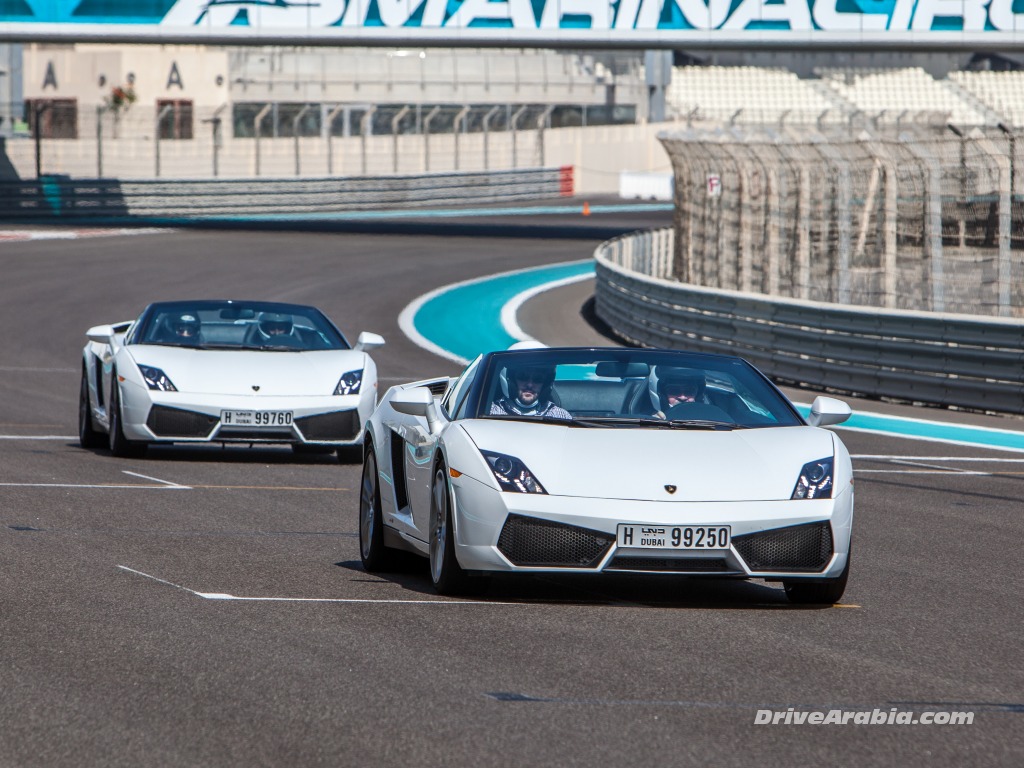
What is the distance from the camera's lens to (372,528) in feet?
28.5

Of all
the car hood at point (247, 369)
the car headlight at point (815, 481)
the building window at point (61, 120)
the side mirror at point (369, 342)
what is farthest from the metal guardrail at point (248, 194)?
the car headlight at point (815, 481)

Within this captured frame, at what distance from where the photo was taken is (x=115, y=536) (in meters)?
9.51

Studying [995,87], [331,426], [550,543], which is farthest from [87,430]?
[995,87]

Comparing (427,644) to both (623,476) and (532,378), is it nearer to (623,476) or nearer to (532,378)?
(623,476)

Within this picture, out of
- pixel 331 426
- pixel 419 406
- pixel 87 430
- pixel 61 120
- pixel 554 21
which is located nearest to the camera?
pixel 419 406

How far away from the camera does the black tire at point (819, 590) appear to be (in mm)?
7582

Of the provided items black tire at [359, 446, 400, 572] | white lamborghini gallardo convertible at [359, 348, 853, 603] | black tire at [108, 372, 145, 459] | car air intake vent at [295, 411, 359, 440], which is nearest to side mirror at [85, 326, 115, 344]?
black tire at [108, 372, 145, 459]

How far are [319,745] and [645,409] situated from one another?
3480 mm

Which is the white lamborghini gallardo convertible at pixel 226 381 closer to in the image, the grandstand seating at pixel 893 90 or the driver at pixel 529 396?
the driver at pixel 529 396

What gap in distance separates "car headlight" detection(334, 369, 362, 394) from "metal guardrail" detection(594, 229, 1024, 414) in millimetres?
6465

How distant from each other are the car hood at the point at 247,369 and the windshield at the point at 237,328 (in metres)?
0.24

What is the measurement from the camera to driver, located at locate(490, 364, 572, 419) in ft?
26.5

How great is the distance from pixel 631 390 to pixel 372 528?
1.38 m

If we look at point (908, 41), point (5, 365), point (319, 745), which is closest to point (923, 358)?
point (5, 365)
